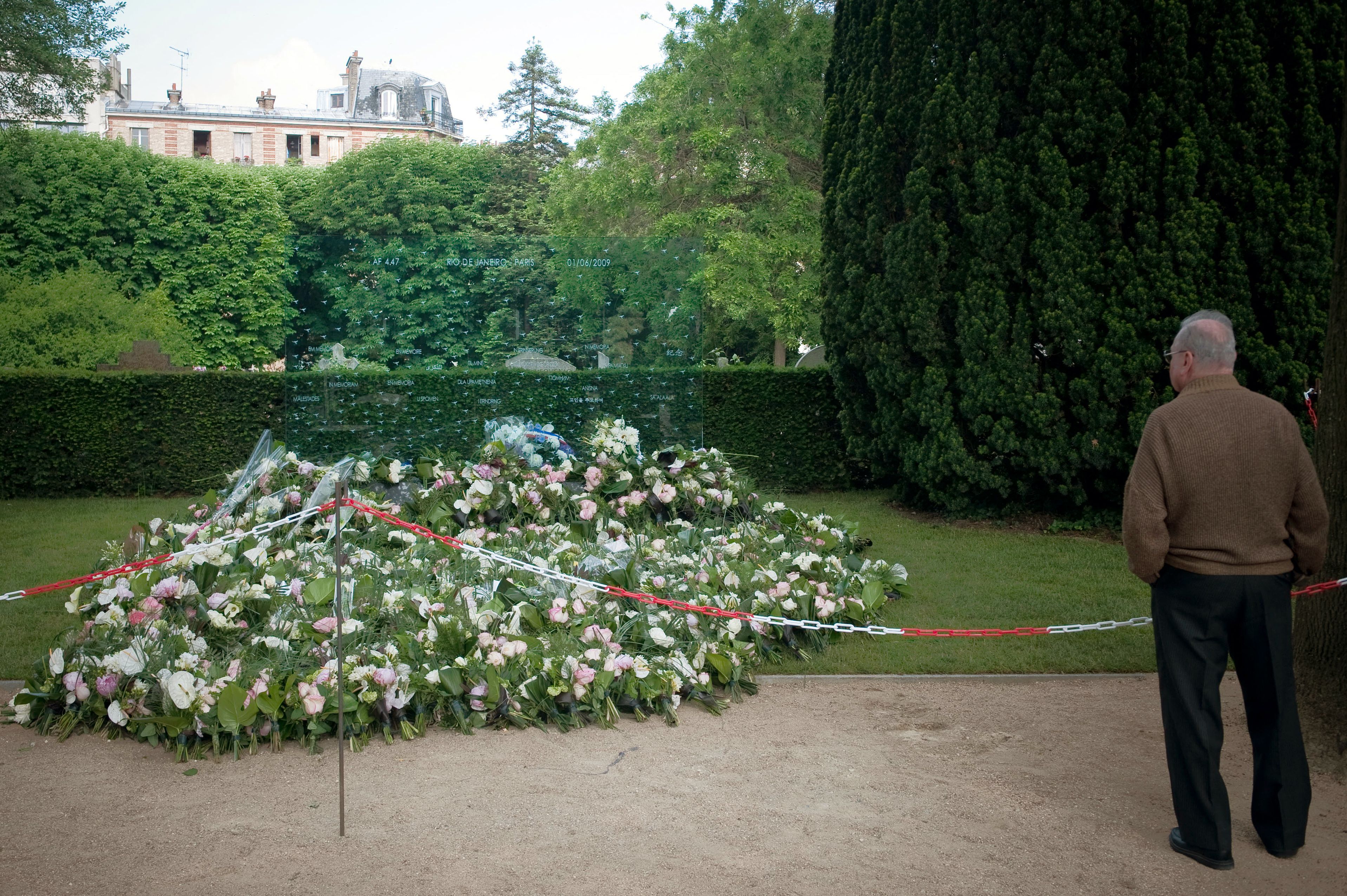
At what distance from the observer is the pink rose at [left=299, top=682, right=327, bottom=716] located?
4711 millimetres

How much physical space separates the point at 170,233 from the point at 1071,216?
32798mm

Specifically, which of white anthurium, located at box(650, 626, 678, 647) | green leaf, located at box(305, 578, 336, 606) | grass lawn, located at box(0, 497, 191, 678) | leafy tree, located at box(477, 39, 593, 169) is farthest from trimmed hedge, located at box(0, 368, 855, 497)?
leafy tree, located at box(477, 39, 593, 169)

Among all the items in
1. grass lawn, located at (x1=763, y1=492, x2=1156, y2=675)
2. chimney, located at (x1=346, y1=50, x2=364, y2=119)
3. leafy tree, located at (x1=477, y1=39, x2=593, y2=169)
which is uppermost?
chimney, located at (x1=346, y1=50, x2=364, y2=119)

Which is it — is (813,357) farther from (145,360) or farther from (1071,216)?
(145,360)

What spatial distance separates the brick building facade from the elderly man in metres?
61.9

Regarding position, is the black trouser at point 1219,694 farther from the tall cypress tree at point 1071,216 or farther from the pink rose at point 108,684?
the tall cypress tree at point 1071,216

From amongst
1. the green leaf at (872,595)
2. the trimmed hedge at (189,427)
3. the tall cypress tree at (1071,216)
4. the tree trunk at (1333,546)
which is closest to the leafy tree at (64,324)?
the trimmed hedge at (189,427)

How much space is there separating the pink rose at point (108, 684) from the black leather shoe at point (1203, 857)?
445 centimetres

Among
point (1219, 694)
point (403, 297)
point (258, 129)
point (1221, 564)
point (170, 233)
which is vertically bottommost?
point (1219, 694)

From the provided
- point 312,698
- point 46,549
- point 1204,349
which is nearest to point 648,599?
point 312,698

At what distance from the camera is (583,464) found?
9344mm

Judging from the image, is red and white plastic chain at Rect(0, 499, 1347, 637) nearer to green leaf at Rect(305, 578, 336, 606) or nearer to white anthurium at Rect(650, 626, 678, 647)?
white anthurium at Rect(650, 626, 678, 647)

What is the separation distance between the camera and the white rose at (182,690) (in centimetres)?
466

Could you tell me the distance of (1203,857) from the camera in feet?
11.7
